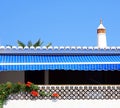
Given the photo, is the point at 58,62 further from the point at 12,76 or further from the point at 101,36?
the point at 101,36

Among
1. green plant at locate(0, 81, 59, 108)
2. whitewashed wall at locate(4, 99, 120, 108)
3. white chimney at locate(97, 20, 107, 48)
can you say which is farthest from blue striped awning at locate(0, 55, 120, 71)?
white chimney at locate(97, 20, 107, 48)

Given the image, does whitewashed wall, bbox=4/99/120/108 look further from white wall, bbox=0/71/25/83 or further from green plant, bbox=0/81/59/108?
white wall, bbox=0/71/25/83

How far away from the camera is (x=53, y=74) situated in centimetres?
2153

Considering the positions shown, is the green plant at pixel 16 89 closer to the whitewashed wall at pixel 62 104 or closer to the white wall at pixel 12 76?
the whitewashed wall at pixel 62 104

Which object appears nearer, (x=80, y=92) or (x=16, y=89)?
(x=16, y=89)

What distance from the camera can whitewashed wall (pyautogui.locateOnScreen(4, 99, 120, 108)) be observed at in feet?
58.7

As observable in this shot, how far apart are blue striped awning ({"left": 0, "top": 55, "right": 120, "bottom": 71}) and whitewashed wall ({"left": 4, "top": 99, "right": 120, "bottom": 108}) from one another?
5.67 ft

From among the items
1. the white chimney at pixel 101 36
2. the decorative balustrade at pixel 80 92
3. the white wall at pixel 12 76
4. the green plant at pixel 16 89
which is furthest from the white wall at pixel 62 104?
the white chimney at pixel 101 36

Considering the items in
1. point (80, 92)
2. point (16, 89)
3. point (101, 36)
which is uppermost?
point (101, 36)

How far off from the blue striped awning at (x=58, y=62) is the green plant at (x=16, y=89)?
91 cm

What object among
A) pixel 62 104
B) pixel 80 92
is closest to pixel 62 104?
pixel 62 104

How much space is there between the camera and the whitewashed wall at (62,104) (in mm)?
17891

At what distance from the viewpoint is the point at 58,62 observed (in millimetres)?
18859

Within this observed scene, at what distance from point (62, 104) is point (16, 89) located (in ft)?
8.06
